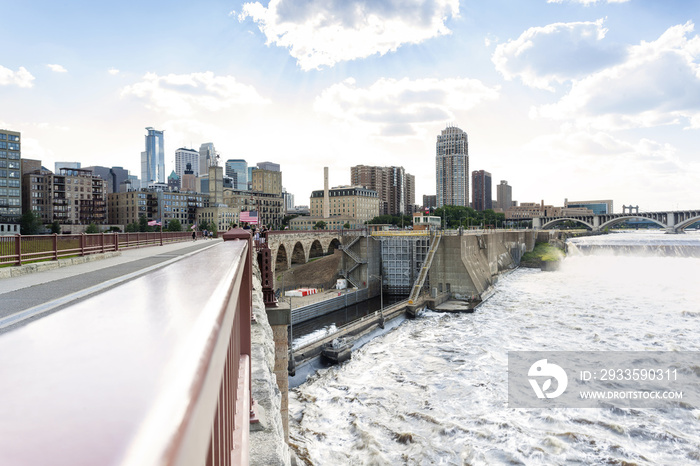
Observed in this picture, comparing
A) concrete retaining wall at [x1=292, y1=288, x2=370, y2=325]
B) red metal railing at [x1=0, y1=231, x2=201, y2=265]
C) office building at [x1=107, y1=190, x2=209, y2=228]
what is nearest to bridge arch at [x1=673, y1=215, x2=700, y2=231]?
concrete retaining wall at [x1=292, y1=288, x2=370, y2=325]

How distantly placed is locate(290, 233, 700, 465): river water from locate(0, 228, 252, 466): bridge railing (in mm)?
19885

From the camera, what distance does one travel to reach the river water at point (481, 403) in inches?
756

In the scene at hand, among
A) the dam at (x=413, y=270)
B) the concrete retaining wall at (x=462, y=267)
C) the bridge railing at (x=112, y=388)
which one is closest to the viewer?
the bridge railing at (x=112, y=388)

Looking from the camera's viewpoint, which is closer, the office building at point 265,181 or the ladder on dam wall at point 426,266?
the ladder on dam wall at point 426,266

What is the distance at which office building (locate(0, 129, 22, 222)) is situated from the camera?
9012cm

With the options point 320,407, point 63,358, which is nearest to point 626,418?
point 320,407

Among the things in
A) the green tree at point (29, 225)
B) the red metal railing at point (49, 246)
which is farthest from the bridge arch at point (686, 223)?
the green tree at point (29, 225)

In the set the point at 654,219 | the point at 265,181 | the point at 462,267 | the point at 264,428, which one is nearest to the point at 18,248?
the point at 264,428

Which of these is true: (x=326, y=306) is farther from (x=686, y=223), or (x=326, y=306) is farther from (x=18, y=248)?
(x=686, y=223)

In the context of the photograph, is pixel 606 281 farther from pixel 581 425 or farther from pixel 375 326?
pixel 581 425

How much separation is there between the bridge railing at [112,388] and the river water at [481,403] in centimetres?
1989

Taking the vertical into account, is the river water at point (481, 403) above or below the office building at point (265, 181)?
below

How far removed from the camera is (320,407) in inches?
947

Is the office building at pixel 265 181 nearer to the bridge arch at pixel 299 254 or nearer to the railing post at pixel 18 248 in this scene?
the bridge arch at pixel 299 254
